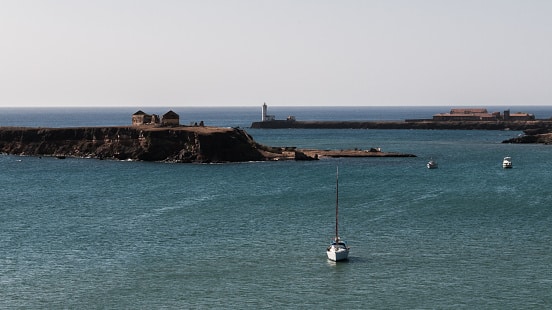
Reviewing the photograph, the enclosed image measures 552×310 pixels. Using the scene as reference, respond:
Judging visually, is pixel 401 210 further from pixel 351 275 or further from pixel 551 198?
pixel 351 275

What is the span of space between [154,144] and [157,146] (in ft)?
2.54

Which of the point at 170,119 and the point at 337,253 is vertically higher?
the point at 170,119

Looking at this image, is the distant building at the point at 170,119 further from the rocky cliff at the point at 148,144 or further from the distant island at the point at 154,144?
the rocky cliff at the point at 148,144

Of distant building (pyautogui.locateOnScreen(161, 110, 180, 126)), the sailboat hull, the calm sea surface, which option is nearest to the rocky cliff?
distant building (pyautogui.locateOnScreen(161, 110, 180, 126))

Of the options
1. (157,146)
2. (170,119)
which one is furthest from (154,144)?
(170,119)

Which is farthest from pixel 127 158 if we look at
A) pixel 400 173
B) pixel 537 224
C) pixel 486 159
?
pixel 537 224

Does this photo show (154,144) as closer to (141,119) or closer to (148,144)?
(148,144)

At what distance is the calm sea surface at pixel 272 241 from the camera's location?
53.5 metres

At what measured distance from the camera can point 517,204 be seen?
3674 inches

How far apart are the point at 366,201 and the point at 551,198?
2313 centimetres

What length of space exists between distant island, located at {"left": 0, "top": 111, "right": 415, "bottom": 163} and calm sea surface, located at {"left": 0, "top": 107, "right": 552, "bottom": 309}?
25.4 meters

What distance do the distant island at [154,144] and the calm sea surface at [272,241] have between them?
25.4 meters

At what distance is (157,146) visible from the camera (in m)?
155

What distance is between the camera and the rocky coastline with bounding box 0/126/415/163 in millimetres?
151500
